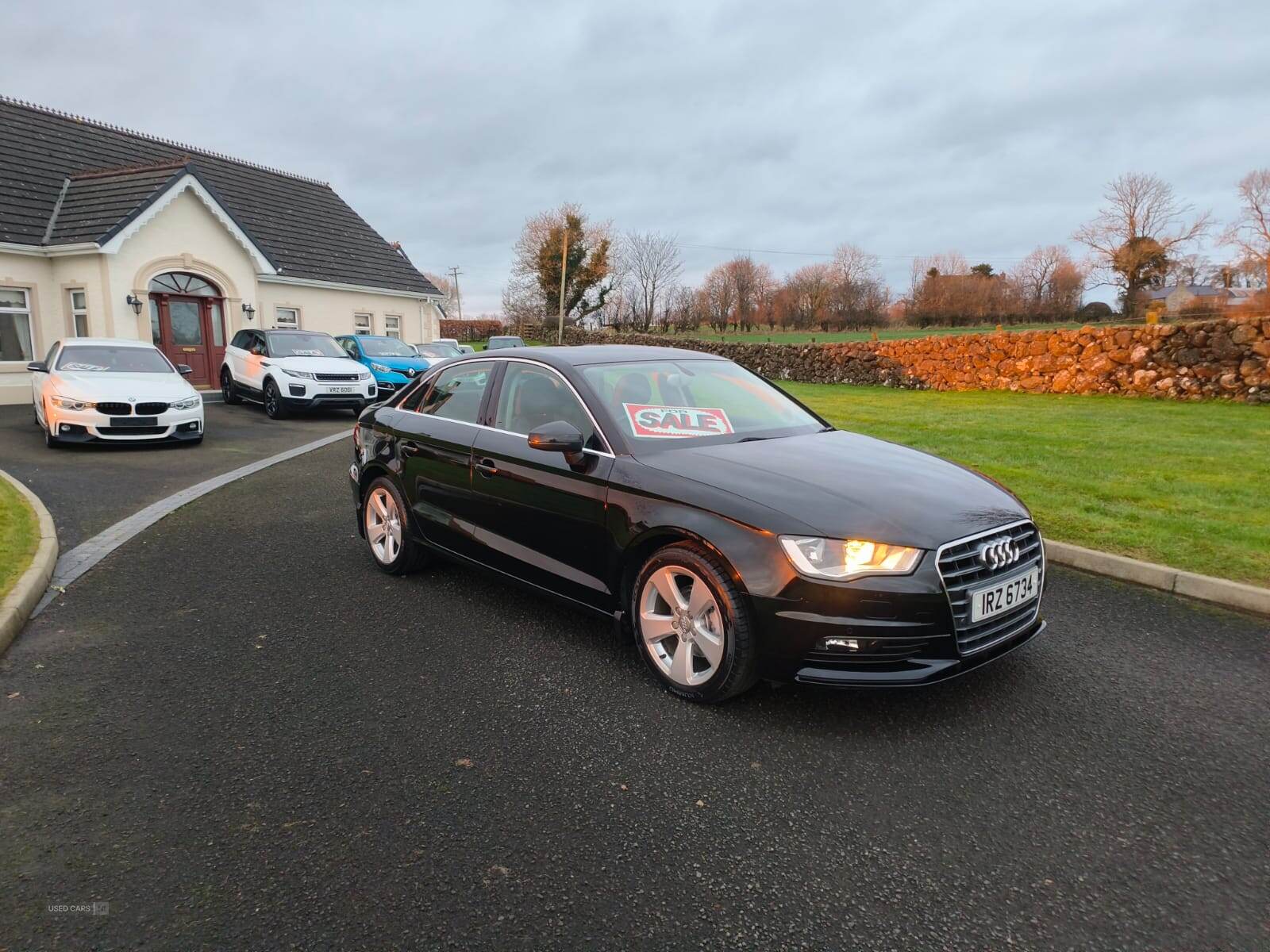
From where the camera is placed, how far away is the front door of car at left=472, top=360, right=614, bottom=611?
3.92 meters

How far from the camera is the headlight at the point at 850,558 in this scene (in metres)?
3.11

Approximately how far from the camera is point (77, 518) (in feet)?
23.0

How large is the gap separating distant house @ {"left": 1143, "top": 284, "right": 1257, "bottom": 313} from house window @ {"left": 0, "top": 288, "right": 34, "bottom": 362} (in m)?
30.7

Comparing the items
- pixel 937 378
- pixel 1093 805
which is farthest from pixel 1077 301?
pixel 1093 805

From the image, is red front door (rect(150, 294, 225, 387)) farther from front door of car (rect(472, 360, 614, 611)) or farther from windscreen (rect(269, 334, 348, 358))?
front door of car (rect(472, 360, 614, 611))

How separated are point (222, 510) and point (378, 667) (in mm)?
4433

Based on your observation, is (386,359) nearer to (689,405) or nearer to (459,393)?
(459,393)

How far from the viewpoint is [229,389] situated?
17688mm

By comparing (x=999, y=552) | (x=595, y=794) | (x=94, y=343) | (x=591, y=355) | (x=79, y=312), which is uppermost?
(x=79, y=312)

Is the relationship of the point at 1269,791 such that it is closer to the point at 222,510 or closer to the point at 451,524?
the point at 451,524

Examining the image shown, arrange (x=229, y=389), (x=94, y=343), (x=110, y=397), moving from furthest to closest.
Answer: (x=229, y=389) < (x=94, y=343) < (x=110, y=397)

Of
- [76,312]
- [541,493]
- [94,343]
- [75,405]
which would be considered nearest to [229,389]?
[76,312]

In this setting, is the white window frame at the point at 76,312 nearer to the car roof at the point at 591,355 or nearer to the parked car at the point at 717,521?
the parked car at the point at 717,521

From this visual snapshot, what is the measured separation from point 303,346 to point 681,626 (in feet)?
50.5
